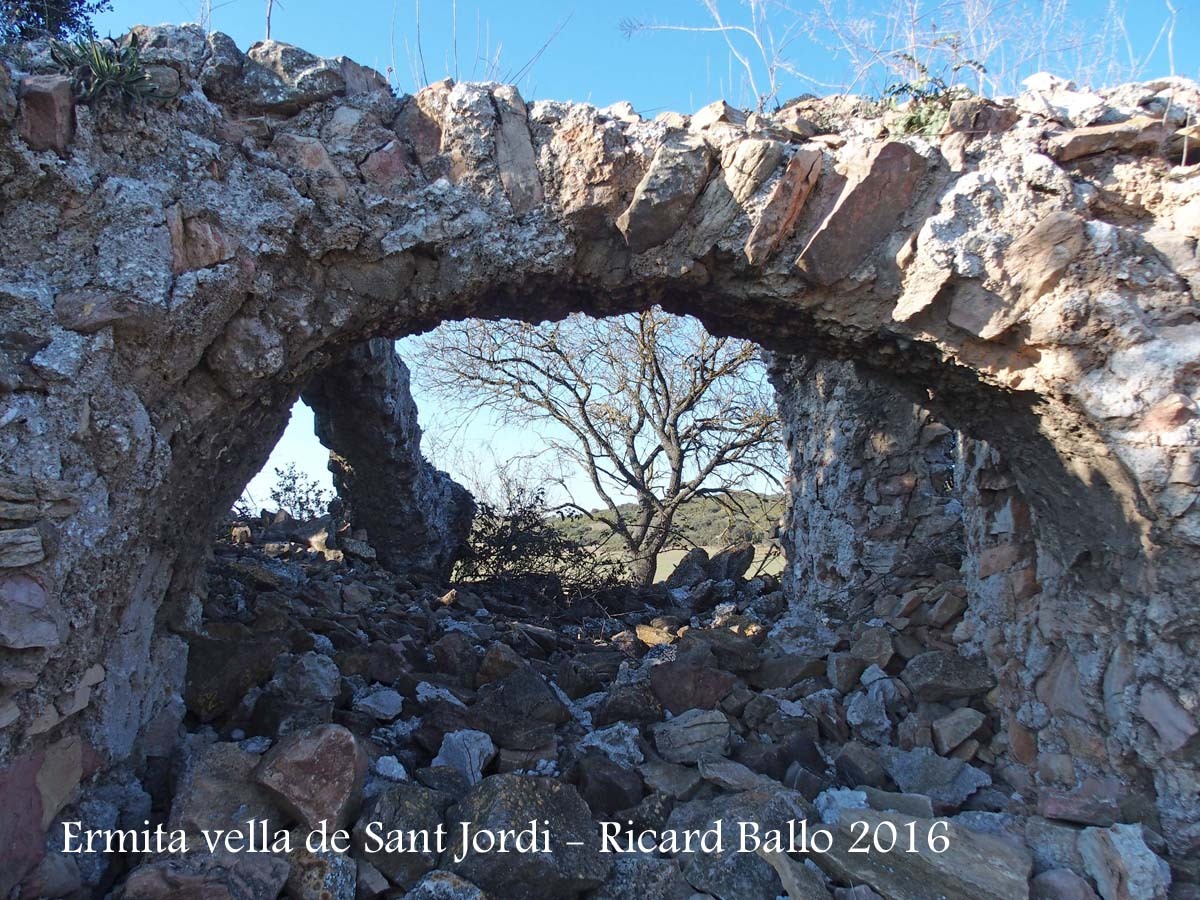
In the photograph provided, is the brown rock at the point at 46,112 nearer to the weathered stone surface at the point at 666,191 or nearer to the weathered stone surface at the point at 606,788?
the weathered stone surface at the point at 666,191

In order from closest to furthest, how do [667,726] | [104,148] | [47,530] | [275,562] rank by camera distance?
[47,530]
[104,148]
[667,726]
[275,562]

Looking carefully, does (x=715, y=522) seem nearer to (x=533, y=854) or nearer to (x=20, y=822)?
(x=533, y=854)

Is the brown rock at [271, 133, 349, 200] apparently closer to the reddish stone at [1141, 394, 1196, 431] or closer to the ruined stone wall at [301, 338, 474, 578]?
the ruined stone wall at [301, 338, 474, 578]

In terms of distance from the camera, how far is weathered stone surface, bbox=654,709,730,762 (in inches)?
132

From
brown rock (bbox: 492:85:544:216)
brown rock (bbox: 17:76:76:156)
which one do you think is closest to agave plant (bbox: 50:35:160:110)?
brown rock (bbox: 17:76:76:156)

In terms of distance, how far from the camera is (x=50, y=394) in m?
2.29

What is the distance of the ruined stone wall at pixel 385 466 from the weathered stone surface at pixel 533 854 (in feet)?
11.5

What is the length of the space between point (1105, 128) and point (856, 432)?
222cm

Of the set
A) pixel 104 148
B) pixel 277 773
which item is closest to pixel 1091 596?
pixel 277 773

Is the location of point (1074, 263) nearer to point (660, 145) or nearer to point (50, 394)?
point (660, 145)

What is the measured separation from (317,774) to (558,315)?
75.3 inches

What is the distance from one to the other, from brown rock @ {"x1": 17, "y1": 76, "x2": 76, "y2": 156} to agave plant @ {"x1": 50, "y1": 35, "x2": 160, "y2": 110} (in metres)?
0.06

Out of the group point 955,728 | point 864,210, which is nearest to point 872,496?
point 955,728

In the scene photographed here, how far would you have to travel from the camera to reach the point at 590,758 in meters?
3.12
